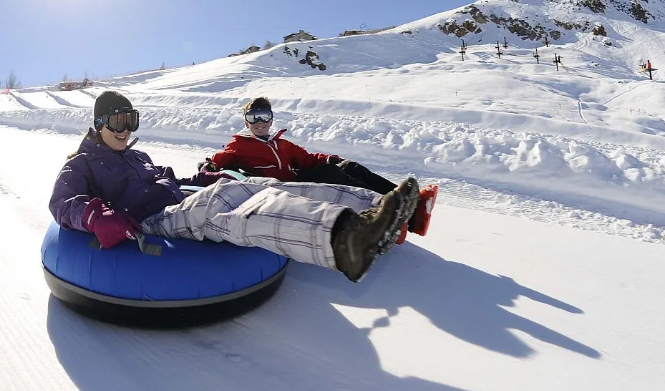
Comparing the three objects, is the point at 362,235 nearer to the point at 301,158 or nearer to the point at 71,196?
the point at 71,196

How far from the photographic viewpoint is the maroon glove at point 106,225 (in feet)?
6.73

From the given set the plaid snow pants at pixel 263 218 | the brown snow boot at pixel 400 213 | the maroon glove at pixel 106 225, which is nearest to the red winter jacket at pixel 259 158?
the plaid snow pants at pixel 263 218

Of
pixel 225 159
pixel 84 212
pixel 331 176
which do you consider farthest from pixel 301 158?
pixel 84 212

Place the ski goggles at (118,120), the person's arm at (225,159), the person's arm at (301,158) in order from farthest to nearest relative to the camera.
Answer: the person's arm at (301,158)
the person's arm at (225,159)
the ski goggles at (118,120)

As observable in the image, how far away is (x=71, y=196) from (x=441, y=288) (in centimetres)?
200

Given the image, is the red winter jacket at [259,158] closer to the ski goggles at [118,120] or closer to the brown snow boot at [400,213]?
the ski goggles at [118,120]

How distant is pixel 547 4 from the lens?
128 ft

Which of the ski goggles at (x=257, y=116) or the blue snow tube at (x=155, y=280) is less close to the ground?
the ski goggles at (x=257, y=116)

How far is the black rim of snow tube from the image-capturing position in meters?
2.07

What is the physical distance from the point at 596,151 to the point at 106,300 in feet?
19.5

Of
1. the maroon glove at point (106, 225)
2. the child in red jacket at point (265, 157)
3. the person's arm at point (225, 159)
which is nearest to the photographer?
the maroon glove at point (106, 225)

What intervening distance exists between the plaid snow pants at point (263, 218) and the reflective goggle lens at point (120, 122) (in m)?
0.60

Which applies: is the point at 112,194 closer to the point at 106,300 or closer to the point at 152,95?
the point at 106,300

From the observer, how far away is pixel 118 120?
2.65 m
